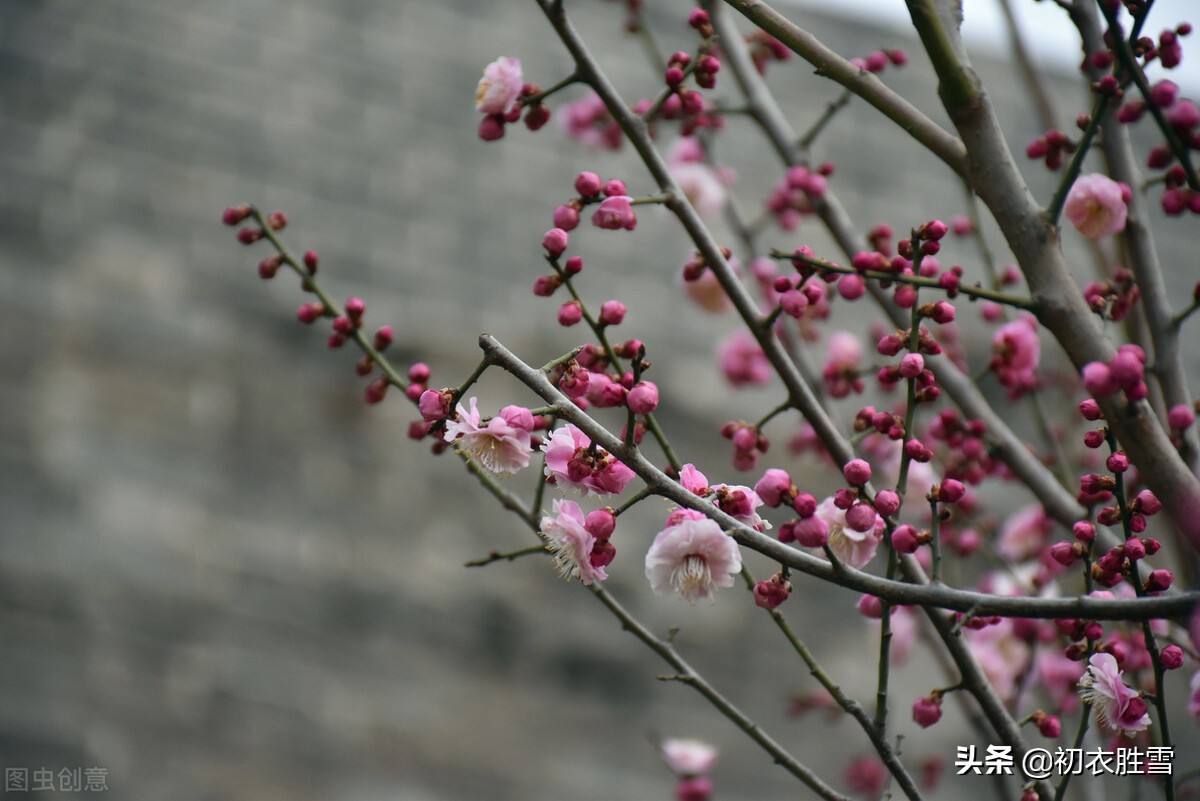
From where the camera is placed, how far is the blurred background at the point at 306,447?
247 cm

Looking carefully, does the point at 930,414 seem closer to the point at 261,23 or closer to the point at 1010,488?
the point at 1010,488

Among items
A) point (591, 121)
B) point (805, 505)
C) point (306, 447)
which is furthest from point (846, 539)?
point (306, 447)

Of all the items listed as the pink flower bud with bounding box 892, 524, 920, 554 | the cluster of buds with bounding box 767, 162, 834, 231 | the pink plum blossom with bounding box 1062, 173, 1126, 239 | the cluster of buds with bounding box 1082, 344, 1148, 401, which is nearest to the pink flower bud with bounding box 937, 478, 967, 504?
the pink flower bud with bounding box 892, 524, 920, 554

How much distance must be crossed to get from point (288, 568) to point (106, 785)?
0.61 m

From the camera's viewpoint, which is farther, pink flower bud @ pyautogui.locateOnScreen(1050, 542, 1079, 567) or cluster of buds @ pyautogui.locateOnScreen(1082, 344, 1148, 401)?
pink flower bud @ pyautogui.locateOnScreen(1050, 542, 1079, 567)

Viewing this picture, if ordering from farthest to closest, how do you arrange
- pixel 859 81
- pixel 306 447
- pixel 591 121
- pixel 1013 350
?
1. pixel 306 447
2. pixel 591 121
3. pixel 1013 350
4. pixel 859 81

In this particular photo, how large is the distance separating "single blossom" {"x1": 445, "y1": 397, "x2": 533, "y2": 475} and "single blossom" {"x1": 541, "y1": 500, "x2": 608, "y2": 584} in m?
0.05

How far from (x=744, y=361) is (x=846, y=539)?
2.40ft

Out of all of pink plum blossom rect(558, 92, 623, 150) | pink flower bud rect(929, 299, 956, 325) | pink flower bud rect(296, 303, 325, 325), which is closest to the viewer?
pink flower bud rect(929, 299, 956, 325)

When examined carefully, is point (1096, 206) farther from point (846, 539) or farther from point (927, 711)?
point (927, 711)

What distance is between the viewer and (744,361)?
5.71 feet

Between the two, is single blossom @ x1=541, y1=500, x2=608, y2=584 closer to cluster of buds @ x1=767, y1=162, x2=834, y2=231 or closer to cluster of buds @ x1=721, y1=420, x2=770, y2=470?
cluster of buds @ x1=721, y1=420, x2=770, y2=470

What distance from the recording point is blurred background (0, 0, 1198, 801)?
2.47 m

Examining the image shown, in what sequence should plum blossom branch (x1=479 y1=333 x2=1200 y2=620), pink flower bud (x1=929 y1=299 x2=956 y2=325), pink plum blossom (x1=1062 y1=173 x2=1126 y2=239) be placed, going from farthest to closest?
pink plum blossom (x1=1062 y1=173 x2=1126 y2=239) → pink flower bud (x1=929 y1=299 x2=956 y2=325) → plum blossom branch (x1=479 y1=333 x2=1200 y2=620)
